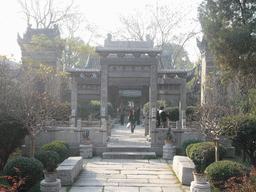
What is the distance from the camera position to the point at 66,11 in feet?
99.5

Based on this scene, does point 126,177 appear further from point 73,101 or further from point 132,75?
point 73,101

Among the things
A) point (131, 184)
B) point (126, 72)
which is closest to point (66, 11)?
point (126, 72)

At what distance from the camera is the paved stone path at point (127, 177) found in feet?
24.3

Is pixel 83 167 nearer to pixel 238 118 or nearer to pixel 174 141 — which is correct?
pixel 174 141

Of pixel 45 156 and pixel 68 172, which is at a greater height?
pixel 45 156

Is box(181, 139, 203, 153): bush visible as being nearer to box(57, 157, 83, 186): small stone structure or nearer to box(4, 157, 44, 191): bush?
box(57, 157, 83, 186): small stone structure

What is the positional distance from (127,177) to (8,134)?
12.9 ft

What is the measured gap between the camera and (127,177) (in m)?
8.48

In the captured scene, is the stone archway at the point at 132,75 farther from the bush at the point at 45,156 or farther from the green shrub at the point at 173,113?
the green shrub at the point at 173,113

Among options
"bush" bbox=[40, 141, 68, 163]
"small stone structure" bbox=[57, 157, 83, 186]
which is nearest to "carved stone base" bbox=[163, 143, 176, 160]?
"bush" bbox=[40, 141, 68, 163]

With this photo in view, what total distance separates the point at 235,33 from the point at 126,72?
5.16 m

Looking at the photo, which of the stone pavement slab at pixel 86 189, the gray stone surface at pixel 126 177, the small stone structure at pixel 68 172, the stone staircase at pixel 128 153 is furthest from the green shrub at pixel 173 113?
the stone pavement slab at pixel 86 189

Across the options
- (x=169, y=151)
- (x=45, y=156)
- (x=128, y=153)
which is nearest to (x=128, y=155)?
(x=128, y=153)

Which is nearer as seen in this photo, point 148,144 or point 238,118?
point 238,118
